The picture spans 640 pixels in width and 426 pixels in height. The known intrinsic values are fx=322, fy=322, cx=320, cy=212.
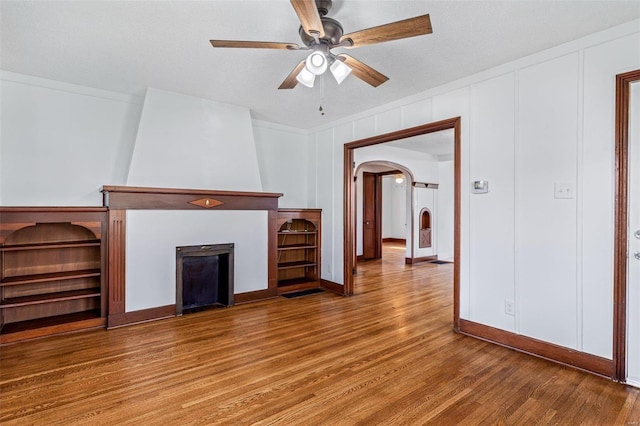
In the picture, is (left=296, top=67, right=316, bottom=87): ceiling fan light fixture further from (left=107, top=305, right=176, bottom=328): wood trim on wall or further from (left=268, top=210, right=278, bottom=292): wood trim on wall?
(left=107, top=305, right=176, bottom=328): wood trim on wall


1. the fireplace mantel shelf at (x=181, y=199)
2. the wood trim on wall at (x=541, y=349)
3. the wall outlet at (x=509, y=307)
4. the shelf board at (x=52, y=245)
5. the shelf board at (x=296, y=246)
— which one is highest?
the fireplace mantel shelf at (x=181, y=199)

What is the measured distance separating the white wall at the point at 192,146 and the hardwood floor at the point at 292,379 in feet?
5.85

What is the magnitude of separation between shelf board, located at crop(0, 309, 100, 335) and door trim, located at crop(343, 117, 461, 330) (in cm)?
334

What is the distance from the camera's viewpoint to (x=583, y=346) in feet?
8.80

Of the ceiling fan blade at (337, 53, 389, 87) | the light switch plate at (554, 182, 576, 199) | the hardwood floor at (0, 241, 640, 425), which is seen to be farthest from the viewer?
the light switch plate at (554, 182, 576, 199)

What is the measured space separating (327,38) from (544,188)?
230 cm

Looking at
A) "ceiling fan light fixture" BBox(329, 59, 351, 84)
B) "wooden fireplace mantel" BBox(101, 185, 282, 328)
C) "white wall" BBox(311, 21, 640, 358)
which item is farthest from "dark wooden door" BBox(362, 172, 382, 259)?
"ceiling fan light fixture" BBox(329, 59, 351, 84)

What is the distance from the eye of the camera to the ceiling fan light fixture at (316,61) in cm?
227

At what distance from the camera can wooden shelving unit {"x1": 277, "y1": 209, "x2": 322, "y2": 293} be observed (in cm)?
525

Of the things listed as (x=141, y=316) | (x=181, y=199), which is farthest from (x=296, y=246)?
(x=141, y=316)

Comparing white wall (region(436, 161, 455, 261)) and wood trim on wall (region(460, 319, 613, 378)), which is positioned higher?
white wall (region(436, 161, 455, 261))

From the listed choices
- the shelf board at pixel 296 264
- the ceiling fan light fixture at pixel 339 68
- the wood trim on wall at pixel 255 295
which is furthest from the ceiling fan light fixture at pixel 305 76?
the shelf board at pixel 296 264

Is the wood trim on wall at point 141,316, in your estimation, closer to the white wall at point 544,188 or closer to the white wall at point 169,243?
the white wall at point 169,243

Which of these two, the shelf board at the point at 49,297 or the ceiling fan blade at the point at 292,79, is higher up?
the ceiling fan blade at the point at 292,79
